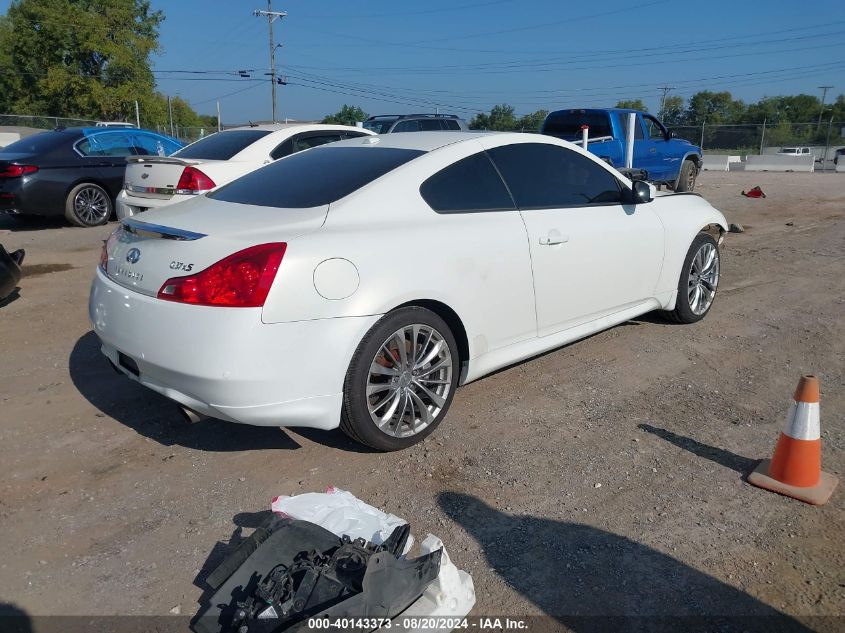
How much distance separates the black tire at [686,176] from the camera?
49.2ft

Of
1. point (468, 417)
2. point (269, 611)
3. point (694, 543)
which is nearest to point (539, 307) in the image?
point (468, 417)

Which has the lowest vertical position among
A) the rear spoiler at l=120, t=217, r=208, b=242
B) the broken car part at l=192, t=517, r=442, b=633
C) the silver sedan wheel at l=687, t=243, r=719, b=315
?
the broken car part at l=192, t=517, r=442, b=633

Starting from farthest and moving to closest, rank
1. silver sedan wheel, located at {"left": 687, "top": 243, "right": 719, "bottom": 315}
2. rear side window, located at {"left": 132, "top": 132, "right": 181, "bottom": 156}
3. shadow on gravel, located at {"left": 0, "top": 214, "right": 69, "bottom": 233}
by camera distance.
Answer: rear side window, located at {"left": 132, "top": 132, "right": 181, "bottom": 156}
shadow on gravel, located at {"left": 0, "top": 214, "right": 69, "bottom": 233}
silver sedan wheel, located at {"left": 687, "top": 243, "right": 719, "bottom": 315}

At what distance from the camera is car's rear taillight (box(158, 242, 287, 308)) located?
2959 millimetres

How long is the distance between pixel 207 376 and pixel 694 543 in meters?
2.18

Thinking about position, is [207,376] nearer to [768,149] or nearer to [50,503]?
[50,503]

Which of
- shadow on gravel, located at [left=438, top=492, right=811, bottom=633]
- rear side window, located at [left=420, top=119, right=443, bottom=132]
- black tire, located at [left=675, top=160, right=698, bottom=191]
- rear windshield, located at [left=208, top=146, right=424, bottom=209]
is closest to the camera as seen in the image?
shadow on gravel, located at [left=438, top=492, right=811, bottom=633]

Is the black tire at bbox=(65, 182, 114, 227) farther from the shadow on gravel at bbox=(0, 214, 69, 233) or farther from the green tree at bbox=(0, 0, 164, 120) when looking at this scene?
the green tree at bbox=(0, 0, 164, 120)

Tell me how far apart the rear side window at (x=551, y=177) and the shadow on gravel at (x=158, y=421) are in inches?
79.9

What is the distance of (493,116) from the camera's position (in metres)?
50.7

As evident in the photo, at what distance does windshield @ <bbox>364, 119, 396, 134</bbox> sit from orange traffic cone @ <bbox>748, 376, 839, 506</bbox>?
1330 centimetres

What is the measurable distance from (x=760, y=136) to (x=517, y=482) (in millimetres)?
39730

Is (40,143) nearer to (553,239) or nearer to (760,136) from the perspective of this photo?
(553,239)

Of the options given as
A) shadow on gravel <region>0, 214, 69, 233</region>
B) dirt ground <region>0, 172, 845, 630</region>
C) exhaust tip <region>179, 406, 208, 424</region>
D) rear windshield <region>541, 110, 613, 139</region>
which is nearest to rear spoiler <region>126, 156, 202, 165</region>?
dirt ground <region>0, 172, 845, 630</region>
